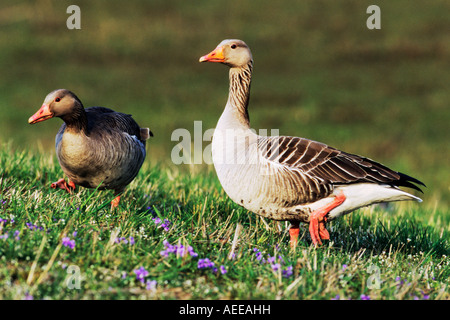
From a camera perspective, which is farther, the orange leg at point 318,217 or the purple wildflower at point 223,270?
the orange leg at point 318,217

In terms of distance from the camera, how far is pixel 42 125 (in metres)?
24.9

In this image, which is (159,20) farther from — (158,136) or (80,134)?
(80,134)

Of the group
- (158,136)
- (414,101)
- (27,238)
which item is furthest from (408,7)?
(27,238)

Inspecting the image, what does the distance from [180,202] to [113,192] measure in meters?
1.00

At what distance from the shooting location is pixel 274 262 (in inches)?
224

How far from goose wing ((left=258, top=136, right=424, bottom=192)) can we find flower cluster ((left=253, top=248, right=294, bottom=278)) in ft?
4.05

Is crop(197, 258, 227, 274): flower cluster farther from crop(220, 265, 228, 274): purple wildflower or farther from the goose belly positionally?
the goose belly

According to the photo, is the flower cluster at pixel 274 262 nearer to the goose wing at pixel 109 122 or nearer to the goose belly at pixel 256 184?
the goose belly at pixel 256 184

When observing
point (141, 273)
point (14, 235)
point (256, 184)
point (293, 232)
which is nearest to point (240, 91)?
point (256, 184)

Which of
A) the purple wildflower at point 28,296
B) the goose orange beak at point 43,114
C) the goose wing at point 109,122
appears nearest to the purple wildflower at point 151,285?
the purple wildflower at point 28,296

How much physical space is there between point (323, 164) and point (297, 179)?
421mm

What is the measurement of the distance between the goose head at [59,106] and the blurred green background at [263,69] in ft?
39.3

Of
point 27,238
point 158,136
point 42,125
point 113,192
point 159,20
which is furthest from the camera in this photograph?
point 159,20

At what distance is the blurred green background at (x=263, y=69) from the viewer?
2431 cm
